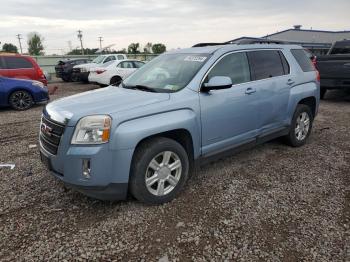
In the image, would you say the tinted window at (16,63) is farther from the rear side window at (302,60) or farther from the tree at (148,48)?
the tree at (148,48)

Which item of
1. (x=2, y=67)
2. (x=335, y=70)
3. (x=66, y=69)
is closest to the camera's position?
(x=335, y=70)

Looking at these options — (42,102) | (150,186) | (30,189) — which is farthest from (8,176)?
(42,102)

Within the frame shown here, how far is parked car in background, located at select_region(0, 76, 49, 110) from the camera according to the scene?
9430mm

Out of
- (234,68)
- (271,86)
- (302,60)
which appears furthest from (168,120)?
(302,60)

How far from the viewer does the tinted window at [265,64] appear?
462 cm

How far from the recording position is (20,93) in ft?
31.9

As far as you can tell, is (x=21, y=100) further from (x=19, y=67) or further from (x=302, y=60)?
(x=302, y=60)

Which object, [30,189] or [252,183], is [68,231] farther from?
[252,183]

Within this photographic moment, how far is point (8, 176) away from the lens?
4.52 metres

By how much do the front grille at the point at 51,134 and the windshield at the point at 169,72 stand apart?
1.26m

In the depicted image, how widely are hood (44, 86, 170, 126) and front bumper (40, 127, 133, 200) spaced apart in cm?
20

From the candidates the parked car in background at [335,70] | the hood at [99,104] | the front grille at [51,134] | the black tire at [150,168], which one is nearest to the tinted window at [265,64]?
the hood at [99,104]

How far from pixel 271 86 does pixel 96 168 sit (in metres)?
2.95

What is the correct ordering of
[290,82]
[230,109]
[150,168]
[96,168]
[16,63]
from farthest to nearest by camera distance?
[16,63] < [290,82] < [230,109] < [150,168] < [96,168]
